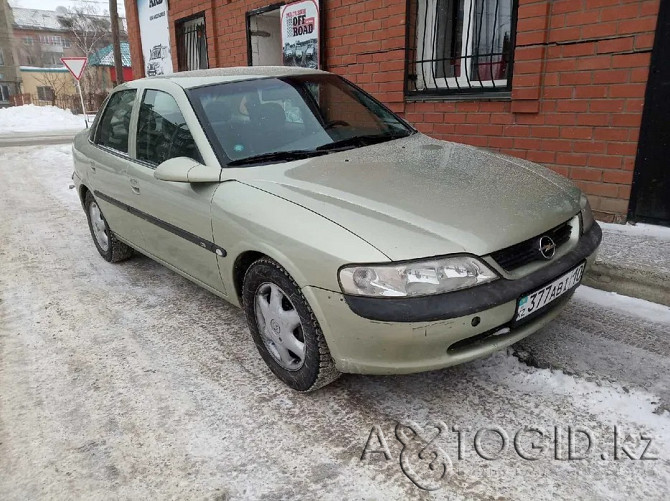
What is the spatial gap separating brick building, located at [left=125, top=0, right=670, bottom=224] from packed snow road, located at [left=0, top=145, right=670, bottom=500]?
1.45 m

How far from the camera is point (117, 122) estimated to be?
13.7 ft

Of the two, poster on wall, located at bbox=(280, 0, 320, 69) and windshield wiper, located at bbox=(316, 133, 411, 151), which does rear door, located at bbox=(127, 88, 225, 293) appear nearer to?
windshield wiper, located at bbox=(316, 133, 411, 151)

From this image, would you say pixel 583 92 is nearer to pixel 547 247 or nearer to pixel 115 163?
A: pixel 547 247

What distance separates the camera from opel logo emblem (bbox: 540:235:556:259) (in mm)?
2436

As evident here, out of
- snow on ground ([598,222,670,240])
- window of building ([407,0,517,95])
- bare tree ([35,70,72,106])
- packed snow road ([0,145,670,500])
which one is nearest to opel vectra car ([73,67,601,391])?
packed snow road ([0,145,670,500])

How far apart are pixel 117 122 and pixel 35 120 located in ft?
89.7

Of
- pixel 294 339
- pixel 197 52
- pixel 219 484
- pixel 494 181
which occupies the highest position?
pixel 197 52

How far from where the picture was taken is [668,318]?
3.26 meters

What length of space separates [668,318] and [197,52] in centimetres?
999

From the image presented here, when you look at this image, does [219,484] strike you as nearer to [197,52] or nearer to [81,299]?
[81,299]

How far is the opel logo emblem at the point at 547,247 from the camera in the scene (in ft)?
7.99

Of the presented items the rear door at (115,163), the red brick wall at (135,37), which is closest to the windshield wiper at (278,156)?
the rear door at (115,163)

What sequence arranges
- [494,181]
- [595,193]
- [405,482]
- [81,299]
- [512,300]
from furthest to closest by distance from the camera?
[595,193] → [81,299] → [494,181] → [512,300] → [405,482]

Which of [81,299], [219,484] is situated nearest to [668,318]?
[219,484]
